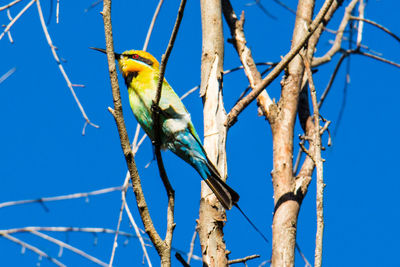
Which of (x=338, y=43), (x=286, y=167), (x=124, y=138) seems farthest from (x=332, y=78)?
(x=124, y=138)

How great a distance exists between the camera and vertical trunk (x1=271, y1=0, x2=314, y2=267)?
2.62 m

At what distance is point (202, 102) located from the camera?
9.25 ft

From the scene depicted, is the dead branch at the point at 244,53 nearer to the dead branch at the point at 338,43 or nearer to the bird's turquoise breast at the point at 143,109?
the dead branch at the point at 338,43

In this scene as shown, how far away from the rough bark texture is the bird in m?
0.08

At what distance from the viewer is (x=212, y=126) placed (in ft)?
8.72

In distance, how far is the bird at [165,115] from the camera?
2.86 m

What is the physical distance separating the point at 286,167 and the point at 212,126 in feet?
1.82

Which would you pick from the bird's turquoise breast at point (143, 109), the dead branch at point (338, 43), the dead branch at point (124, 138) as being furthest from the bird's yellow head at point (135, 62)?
the dead branch at point (124, 138)

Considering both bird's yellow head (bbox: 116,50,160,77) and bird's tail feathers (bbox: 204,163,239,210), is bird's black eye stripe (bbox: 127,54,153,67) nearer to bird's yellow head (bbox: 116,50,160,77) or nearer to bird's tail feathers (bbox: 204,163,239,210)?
bird's yellow head (bbox: 116,50,160,77)

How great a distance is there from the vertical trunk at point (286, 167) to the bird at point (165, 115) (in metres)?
0.33

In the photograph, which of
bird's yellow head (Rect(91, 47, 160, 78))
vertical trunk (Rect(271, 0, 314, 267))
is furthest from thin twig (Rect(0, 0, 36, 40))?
vertical trunk (Rect(271, 0, 314, 267))

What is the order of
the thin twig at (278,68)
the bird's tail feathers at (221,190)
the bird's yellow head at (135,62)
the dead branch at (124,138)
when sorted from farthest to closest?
Result: the bird's yellow head at (135,62)
the bird's tail feathers at (221,190)
the thin twig at (278,68)
the dead branch at (124,138)

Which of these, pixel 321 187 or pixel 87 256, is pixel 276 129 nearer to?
pixel 321 187

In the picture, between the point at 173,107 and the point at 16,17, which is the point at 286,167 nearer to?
the point at 173,107
